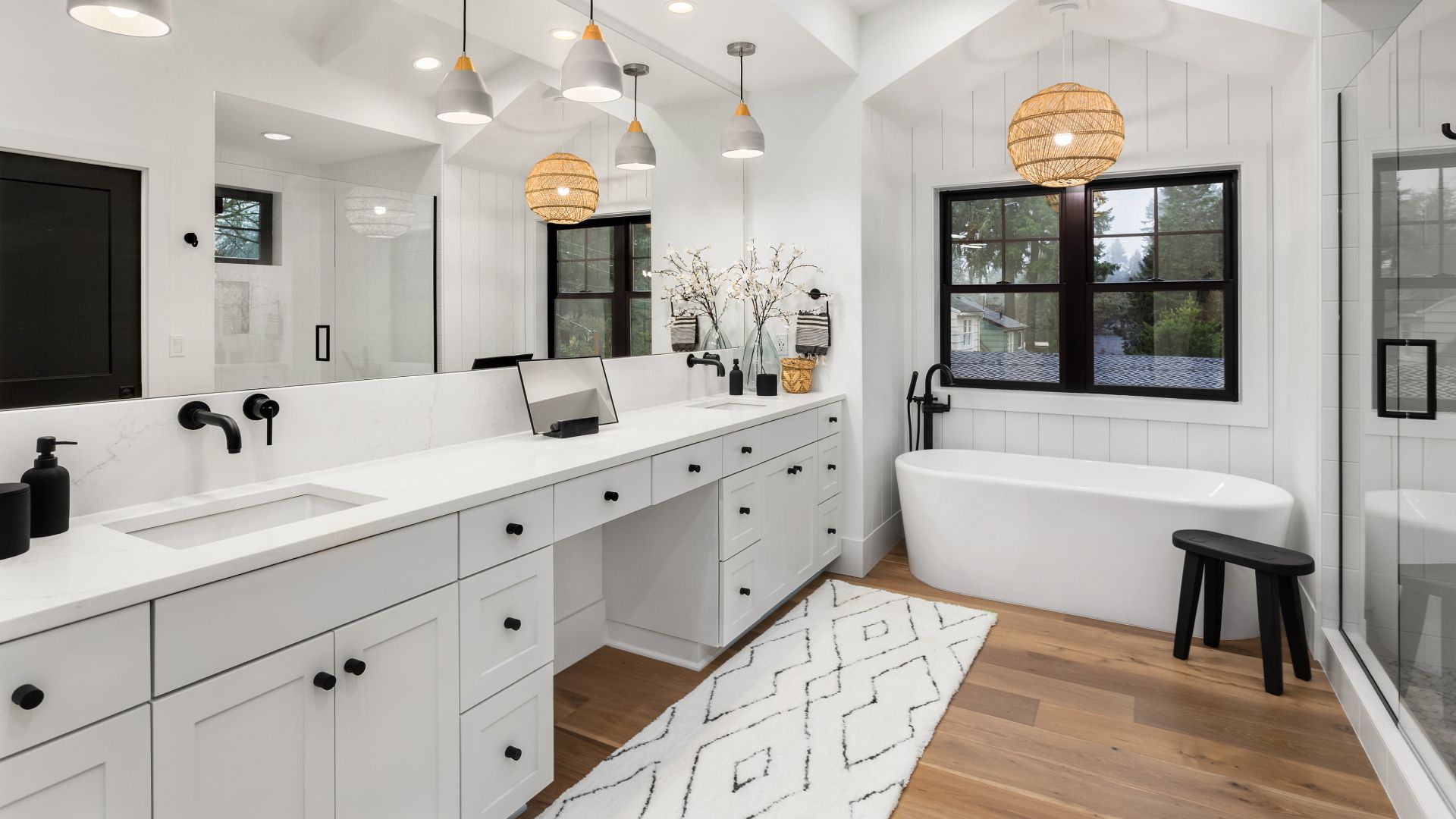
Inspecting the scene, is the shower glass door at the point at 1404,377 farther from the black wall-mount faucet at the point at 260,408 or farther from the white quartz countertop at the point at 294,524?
the black wall-mount faucet at the point at 260,408

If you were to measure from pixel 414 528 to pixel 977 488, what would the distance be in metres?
2.57

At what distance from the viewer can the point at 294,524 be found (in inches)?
53.9

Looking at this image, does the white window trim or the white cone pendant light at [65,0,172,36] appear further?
the white window trim

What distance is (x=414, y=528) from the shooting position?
1.50 m

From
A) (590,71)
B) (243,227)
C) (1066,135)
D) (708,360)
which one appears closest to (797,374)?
(708,360)

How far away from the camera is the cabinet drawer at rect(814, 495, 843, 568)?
11.4 feet

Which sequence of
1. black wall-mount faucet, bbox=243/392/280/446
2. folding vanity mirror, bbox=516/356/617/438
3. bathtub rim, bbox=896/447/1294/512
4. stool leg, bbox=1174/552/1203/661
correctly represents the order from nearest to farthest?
black wall-mount faucet, bbox=243/392/280/446
folding vanity mirror, bbox=516/356/617/438
stool leg, bbox=1174/552/1203/661
bathtub rim, bbox=896/447/1294/512

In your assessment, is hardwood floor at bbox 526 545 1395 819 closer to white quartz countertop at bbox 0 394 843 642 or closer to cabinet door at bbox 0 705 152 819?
white quartz countertop at bbox 0 394 843 642

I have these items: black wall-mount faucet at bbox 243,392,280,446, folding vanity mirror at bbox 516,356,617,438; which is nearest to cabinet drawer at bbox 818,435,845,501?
folding vanity mirror at bbox 516,356,617,438

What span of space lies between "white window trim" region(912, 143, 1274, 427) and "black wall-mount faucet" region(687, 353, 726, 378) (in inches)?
51.4

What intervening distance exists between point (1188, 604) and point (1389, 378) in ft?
3.46

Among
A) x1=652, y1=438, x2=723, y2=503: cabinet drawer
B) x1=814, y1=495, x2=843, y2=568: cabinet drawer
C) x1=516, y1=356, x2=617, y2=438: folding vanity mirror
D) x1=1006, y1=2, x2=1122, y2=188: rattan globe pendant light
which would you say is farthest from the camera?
x1=814, y1=495, x2=843, y2=568: cabinet drawer

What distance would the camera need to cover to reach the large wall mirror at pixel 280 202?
1.41 m

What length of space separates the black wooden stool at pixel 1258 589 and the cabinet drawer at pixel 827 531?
1417 mm
